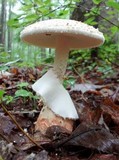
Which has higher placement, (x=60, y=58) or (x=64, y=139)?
(x=60, y=58)

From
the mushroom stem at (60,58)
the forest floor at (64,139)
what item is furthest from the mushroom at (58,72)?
the forest floor at (64,139)

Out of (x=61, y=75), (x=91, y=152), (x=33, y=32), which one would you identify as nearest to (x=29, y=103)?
(x=61, y=75)

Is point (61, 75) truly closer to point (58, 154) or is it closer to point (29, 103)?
point (29, 103)

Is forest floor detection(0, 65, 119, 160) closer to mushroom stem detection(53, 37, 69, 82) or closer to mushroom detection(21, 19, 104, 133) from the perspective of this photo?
mushroom detection(21, 19, 104, 133)

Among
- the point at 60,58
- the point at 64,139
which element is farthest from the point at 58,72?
the point at 64,139

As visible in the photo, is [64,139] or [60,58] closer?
[64,139]

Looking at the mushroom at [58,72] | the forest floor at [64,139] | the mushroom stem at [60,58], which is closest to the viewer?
the forest floor at [64,139]

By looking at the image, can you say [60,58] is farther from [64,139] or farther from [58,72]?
[64,139]

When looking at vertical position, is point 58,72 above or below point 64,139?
above

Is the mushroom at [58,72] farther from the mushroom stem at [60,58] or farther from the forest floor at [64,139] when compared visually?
the forest floor at [64,139]
